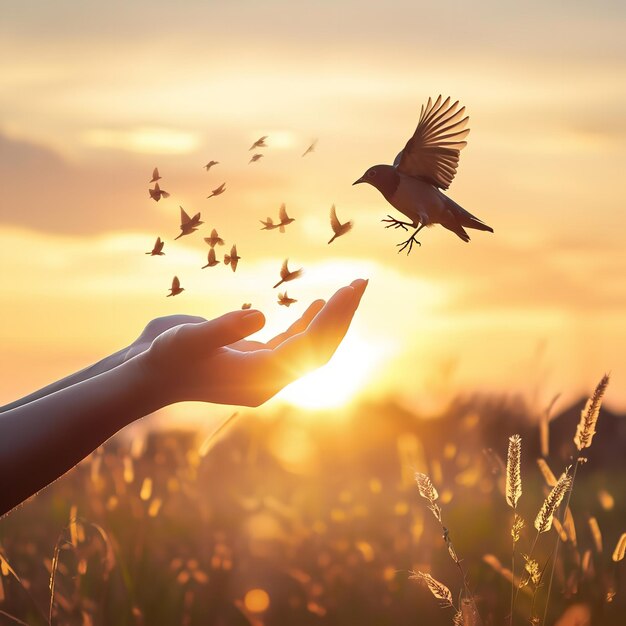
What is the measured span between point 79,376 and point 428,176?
146 centimetres

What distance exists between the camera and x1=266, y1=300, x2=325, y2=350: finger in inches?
128

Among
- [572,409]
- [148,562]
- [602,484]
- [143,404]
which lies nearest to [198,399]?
[143,404]

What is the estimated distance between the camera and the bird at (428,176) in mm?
3168

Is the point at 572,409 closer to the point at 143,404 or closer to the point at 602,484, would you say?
the point at 602,484

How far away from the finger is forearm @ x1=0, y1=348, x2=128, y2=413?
1.88 feet

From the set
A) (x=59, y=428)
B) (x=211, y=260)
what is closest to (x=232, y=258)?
(x=211, y=260)

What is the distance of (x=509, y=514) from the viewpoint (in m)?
4.95

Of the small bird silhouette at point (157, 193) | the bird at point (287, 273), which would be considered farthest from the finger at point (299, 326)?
the small bird silhouette at point (157, 193)

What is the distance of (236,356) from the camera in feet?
9.52

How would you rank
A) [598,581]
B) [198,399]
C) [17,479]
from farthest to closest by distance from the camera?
[598,581] → [198,399] → [17,479]

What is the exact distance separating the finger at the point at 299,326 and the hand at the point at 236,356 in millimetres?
309

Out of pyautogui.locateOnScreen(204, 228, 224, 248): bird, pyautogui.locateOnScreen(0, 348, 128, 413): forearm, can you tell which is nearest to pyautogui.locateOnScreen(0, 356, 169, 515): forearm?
pyautogui.locateOnScreen(0, 348, 128, 413): forearm

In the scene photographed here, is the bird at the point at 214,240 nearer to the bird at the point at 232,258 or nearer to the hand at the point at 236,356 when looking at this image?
the bird at the point at 232,258

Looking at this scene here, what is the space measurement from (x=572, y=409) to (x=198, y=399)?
6694 millimetres
